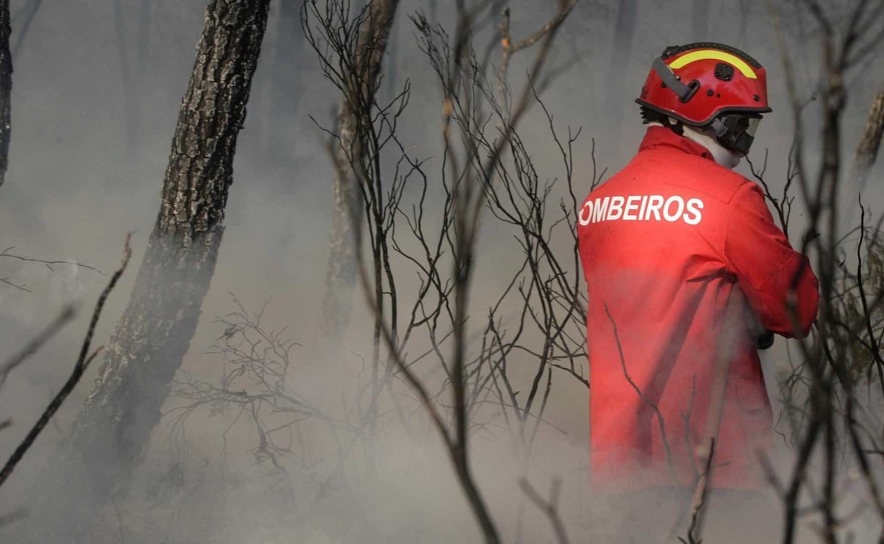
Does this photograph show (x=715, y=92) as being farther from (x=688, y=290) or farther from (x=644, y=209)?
(x=688, y=290)

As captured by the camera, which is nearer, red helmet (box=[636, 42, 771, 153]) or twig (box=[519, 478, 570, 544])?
twig (box=[519, 478, 570, 544])

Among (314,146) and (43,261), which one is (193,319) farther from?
(314,146)

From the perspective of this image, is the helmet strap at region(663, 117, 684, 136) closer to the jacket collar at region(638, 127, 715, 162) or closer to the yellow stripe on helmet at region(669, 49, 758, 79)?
the jacket collar at region(638, 127, 715, 162)

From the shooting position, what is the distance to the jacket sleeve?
1782 millimetres

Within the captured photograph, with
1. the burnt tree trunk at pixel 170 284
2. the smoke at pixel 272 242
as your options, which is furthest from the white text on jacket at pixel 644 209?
the burnt tree trunk at pixel 170 284

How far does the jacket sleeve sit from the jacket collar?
181mm

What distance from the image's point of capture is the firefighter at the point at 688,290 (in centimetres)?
185

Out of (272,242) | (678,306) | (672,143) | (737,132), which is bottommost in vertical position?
(678,306)

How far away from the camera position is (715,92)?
2037mm

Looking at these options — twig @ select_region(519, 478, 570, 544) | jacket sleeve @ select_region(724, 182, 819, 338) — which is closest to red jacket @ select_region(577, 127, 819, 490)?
jacket sleeve @ select_region(724, 182, 819, 338)

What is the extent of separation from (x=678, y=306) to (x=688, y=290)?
1.6 inches

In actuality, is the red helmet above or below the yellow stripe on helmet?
below

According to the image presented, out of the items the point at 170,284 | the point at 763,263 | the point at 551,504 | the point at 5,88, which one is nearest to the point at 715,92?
the point at 763,263

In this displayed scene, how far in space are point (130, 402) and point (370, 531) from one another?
0.98 meters
